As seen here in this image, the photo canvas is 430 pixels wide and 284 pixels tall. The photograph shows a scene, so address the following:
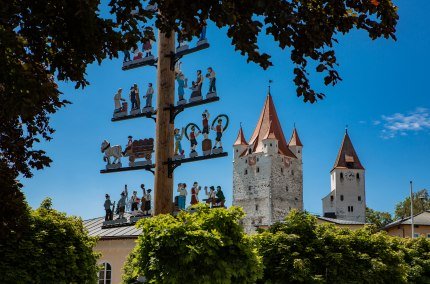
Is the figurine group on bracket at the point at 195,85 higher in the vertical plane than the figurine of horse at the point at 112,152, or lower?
higher

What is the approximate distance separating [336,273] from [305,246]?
133cm

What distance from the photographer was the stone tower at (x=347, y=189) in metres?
129

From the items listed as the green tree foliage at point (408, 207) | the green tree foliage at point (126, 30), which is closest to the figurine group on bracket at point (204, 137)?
the green tree foliage at point (126, 30)

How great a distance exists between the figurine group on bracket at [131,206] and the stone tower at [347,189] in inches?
4208

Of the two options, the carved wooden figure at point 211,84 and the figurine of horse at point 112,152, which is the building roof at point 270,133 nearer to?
the figurine of horse at point 112,152

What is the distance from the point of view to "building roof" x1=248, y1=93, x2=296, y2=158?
12915cm

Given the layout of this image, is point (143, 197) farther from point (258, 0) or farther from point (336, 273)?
point (258, 0)

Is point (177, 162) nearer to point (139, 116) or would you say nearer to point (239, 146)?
point (139, 116)

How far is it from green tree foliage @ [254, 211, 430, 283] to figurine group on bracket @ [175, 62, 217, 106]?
5.93 metres

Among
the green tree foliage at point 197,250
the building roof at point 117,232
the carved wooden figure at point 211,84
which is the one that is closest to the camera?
the green tree foliage at point 197,250

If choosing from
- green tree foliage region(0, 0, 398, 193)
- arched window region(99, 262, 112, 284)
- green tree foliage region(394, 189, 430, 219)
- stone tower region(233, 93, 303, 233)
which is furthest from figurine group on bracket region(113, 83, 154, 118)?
stone tower region(233, 93, 303, 233)

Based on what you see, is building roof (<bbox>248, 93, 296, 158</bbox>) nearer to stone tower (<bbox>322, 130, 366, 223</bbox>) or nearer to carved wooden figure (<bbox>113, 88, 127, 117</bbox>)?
stone tower (<bbox>322, 130, 366, 223</bbox>)

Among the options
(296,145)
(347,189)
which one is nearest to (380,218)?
(347,189)

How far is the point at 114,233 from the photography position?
3002 cm
